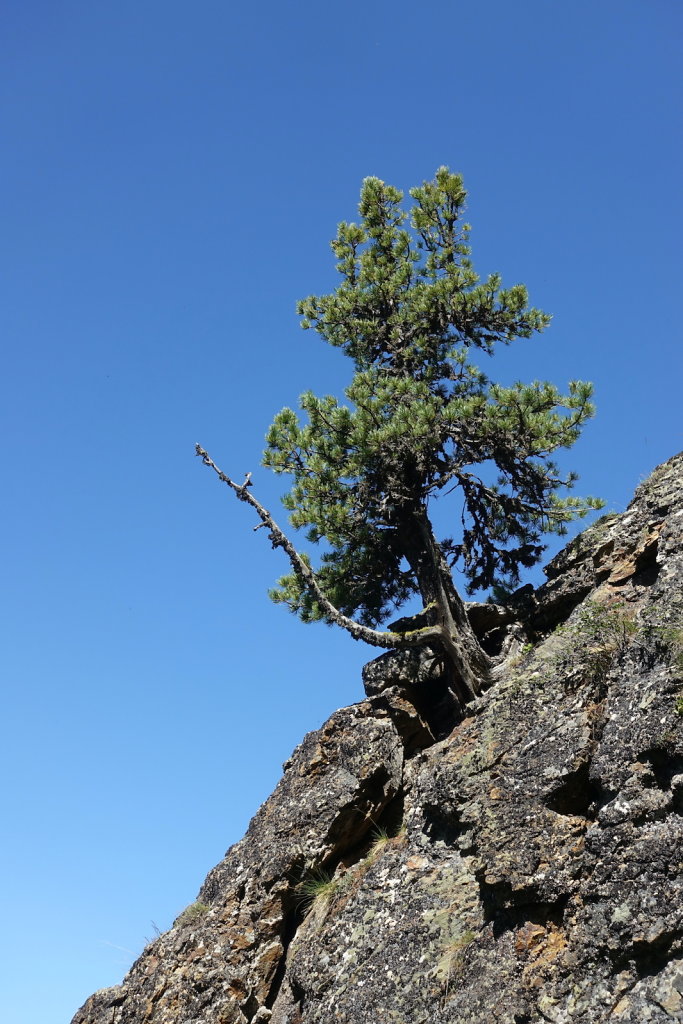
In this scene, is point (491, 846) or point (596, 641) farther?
point (596, 641)

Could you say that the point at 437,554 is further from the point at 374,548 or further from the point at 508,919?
the point at 508,919

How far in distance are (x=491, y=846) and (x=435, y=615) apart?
555 centimetres

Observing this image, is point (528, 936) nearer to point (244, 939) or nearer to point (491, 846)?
point (491, 846)

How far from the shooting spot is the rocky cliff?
941 cm

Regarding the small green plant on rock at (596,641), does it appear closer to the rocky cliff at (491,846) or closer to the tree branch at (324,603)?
the rocky cliff at (491,846)

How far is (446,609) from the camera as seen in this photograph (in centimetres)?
1560

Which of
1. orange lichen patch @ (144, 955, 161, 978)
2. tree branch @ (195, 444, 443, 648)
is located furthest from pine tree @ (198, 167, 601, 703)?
orange lichen patch @ (144, 955, 161, 978)

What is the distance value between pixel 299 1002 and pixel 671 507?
29.7ft

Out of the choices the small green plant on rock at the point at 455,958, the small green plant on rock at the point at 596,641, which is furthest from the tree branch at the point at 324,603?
the small green plant on rock at the point at 455,958

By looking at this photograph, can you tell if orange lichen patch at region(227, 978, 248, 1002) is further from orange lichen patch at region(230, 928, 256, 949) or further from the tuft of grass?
the tuft of grass

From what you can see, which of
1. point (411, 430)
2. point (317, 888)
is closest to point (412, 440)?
point (411, 430)

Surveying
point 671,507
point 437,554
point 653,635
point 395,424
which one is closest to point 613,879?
point 653,635

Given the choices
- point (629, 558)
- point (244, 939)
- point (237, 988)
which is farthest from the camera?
point (629, 558)

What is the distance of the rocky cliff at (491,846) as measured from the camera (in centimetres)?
941
